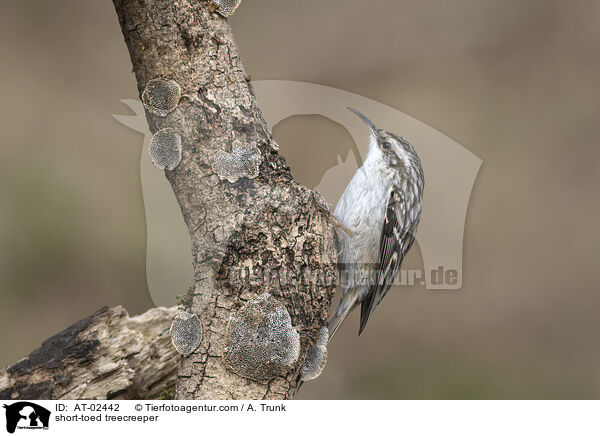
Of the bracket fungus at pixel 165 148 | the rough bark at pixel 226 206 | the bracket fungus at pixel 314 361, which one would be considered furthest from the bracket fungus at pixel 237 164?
the bracket fungus at pixel 314 361

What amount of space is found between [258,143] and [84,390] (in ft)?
3.19

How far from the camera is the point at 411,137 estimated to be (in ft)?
9.22

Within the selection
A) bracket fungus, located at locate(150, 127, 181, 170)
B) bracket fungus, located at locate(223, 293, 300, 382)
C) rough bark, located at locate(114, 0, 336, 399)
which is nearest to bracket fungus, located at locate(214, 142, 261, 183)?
rough bark, located at locate(114, 0, 336, 399)

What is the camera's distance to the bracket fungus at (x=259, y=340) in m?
1.38

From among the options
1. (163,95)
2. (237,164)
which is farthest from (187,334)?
(163,95)

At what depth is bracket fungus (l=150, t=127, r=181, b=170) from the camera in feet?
4.75

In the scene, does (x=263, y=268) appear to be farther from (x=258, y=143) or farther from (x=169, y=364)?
(x=169, y=364)

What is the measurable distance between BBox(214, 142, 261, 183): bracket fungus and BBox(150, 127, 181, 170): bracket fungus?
0.12 m

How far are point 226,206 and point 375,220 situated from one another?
0.85 meters

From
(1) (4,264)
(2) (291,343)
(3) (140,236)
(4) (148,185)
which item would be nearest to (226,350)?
(2) (291,343)

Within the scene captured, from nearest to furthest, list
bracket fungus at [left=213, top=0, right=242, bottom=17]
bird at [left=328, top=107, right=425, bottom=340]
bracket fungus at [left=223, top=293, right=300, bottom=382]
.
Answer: bracket fungus at [left=223, top=293, right=300, bottom=382] < bracket fungus at [left=213, top=0, right=242, bottom=17] < bird at [left=328, top=107, right=425, bottom=340]
